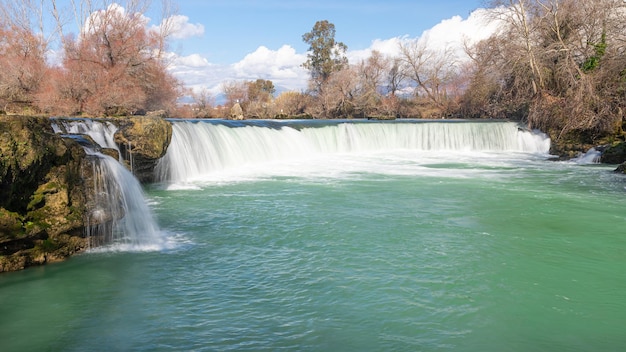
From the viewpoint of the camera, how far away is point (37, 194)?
616 centimetres

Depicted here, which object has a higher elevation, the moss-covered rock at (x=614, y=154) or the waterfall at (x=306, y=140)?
the waterfall at (x=306, y=140)

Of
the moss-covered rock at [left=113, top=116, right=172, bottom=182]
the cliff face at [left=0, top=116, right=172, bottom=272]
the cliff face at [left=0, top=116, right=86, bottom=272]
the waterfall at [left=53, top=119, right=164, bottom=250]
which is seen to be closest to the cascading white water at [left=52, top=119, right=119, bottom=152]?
the moss-covered rock at [left=113, top=116, right=172, bottom=182]

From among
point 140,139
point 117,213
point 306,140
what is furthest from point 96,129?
point 306,140

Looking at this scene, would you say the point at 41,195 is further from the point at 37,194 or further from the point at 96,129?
the point at 96,129

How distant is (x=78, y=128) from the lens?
11.2 meters

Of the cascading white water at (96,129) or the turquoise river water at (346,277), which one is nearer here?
the turquoise river water at (346,277)

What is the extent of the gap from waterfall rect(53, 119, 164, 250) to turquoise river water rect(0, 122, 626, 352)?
0.22m

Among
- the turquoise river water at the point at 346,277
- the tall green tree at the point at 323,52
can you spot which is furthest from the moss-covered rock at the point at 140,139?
the tall green tree at the point at 323,52

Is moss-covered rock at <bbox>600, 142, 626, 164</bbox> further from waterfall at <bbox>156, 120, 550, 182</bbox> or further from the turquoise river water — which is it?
the turquoise river water

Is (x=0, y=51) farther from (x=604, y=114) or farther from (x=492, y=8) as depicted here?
(x=604, y=114)

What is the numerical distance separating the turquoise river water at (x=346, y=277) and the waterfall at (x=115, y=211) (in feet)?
0.74

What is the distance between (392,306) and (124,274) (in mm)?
3215

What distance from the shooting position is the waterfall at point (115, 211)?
695 centimetres

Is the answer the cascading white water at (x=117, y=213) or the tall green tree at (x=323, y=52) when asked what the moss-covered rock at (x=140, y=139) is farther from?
the tall green tree at (x=323, y=52)
